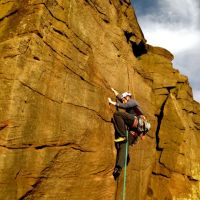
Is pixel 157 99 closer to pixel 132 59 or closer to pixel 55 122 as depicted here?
pixel 132 59

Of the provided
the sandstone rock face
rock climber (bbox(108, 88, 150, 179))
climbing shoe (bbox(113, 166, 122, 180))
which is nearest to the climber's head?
rock climber (bbox(108, 88, 150, 179))

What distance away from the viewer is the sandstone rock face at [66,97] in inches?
386

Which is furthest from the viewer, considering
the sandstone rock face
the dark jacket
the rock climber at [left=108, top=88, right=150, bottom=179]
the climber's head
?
the climber's head

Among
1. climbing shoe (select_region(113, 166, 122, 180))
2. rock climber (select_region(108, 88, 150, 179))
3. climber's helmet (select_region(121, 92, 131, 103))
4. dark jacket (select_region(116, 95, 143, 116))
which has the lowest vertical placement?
climbing shoe (select_region(113, 166, 122, 180))

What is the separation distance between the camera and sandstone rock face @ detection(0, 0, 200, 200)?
9797 mm

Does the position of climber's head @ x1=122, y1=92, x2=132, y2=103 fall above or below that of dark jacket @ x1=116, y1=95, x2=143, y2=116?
above

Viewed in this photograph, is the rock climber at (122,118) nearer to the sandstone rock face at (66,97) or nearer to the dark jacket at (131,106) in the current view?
the dark jacket at (131,106)

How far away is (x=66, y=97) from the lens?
11188mm

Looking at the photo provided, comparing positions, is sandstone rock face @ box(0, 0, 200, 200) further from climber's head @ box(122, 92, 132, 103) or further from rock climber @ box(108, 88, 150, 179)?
climber's head @ box(122, 92, 132, 103)

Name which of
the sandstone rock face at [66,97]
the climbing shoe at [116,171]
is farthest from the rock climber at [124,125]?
the sandstone rock face at [66,97]

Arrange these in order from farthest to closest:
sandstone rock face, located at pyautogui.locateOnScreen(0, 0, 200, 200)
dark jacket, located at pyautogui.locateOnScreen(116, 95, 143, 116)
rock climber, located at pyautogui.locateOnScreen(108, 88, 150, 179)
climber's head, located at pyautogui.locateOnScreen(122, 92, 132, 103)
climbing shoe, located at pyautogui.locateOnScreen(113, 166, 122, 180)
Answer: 1. climber's head, located at pyautogui.locateOnScreen(122, 92, 132, 103)
2. dark jacket, located at pyautogui.locateOnScreen(116, 95, 143, 116)
3. rock climber, located at pyautogui.locateOnScreen(108, 88, 150, 179)
4. climbing shoe, located at pyautogui.locateOnScreen(113, 166, 122, 180)
5. sandstone rock face, located at pyautogui.locateOnScreen(0, 0, 200, 200)

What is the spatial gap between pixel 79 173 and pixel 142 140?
4797 mm

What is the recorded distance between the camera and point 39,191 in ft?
33.5

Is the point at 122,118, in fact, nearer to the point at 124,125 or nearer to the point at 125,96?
the point at 124,125
